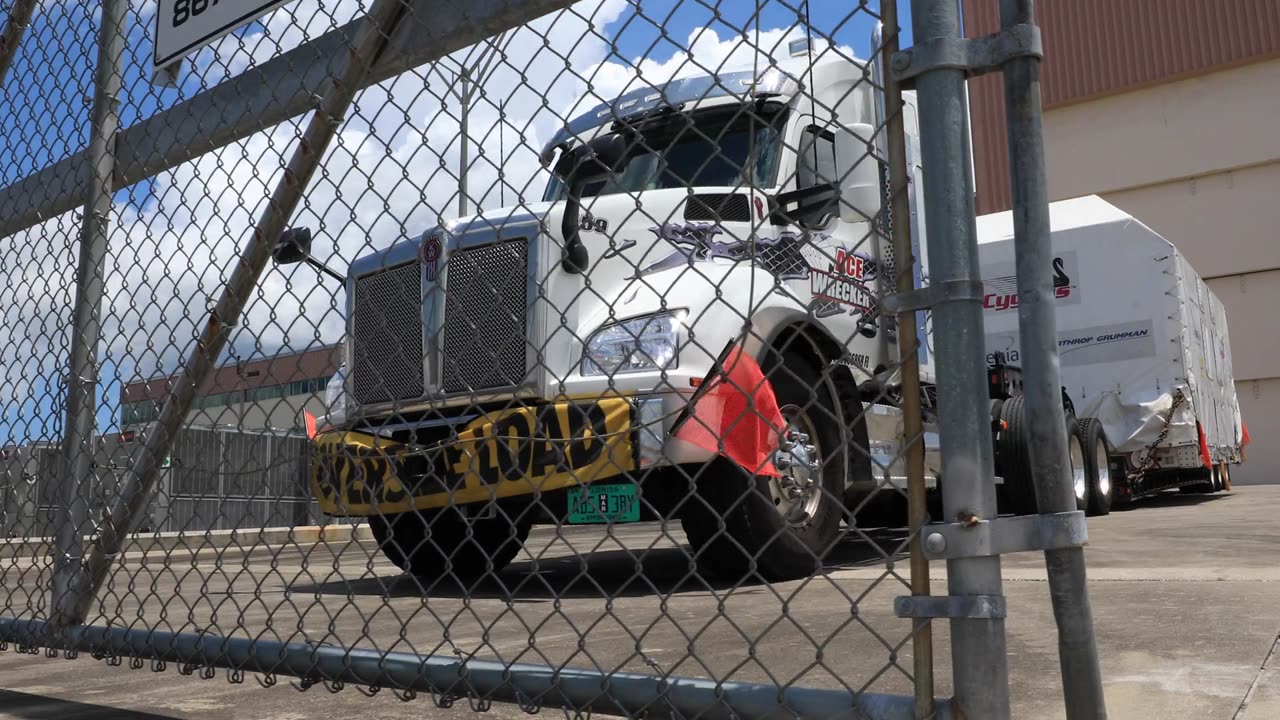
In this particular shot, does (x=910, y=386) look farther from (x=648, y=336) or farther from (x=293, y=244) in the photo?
(x=648, y=336)

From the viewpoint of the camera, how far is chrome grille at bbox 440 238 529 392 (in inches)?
190

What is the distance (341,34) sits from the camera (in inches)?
101

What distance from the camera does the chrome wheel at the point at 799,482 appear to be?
5.10m

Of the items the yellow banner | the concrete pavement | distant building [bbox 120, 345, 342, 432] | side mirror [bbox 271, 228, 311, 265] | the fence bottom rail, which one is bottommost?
the concrete pavement

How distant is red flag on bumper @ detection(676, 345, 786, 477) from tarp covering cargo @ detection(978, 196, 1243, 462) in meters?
7.96

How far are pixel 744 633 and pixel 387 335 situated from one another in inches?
148

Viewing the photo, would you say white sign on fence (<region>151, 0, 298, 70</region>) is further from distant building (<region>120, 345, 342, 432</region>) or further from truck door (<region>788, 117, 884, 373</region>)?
truck door (<region>788, 117, 884, 373</region>)

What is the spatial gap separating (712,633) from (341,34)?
256 cm

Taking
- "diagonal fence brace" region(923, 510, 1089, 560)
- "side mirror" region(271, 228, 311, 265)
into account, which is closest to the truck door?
"side mirror" region(271, 228, 311, 265)

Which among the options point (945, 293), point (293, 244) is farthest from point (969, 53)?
point (293, 244)

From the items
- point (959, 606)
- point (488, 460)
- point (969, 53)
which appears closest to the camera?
point (959, 606)

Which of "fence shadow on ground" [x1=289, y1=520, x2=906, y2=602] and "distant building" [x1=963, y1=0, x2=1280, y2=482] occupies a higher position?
"distant building" [x1=963, y1=0, x2=1280, y2=482]

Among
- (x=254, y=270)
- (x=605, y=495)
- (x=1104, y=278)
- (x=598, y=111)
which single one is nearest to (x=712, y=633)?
(x=605, y=495)

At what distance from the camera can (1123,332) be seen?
11.3 m
